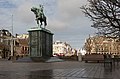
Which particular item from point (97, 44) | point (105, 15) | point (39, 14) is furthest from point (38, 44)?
point (97, 44)

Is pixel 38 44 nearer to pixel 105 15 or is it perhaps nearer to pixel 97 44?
pixel 105 15

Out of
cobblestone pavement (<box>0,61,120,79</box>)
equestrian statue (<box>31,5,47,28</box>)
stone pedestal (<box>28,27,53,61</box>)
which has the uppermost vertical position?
equestrian statue (<box>31,5,47,28</box>)

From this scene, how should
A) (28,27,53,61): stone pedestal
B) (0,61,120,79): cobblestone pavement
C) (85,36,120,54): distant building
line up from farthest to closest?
(85,36,120,54): distant building
(28,27,53,61): stone pedestal
(0,61,120,79): cobblestone pavement

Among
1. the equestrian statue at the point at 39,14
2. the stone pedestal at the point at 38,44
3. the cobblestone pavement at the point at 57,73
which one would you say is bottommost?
the cobblestone pavement at the point at 57,73

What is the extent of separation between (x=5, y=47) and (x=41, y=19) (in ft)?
258

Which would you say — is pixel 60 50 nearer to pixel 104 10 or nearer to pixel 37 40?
pixel 37 40

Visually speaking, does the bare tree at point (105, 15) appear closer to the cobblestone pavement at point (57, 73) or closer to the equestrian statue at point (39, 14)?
the cobblestone pavement at point (57, 73)

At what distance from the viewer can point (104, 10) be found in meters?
23.4

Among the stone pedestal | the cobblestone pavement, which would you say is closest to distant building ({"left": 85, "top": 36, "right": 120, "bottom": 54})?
the stone pedestal

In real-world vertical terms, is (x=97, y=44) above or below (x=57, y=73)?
above

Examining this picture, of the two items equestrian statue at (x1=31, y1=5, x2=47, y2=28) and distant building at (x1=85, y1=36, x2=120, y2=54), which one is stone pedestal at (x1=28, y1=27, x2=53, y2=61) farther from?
distant building at (x1=85, y1=36, x2=120, y2=54)

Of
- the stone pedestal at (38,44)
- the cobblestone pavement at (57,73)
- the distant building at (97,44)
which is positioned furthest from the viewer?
the distant building at (97,44)

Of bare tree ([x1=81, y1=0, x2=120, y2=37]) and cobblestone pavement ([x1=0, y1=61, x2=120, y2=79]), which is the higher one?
bare tree ([x1=81, y1=0, x2=120, y2=37])

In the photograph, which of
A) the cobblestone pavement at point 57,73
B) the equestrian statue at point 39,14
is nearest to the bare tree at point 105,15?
the cobblestone pavement at point 57,73
